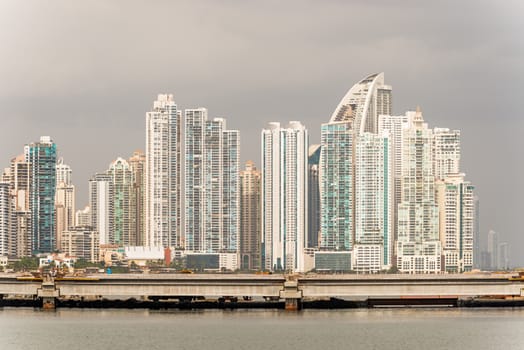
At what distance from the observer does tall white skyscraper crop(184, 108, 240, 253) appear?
173375 millimetres

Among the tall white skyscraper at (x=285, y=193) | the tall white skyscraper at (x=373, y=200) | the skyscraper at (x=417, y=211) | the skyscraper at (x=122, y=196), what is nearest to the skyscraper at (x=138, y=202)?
the skyscraper at (x=122, y=196)

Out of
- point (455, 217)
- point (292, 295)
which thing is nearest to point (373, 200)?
point (455, 217)

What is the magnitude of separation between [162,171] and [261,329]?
10789 cm

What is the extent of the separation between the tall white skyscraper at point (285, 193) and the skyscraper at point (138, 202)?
14905 mm

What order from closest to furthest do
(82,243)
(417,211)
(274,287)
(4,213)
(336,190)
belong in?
(274,287) → (417,211) → (4,213) → (336,190) → (82,243)

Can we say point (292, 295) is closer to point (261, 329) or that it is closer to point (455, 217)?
point (261, 329)

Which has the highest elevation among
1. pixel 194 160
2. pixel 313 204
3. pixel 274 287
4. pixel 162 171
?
pixel 194 160

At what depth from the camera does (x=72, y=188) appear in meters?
178

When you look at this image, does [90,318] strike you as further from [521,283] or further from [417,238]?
[417,238]

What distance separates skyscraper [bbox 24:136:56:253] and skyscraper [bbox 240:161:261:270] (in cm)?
2302

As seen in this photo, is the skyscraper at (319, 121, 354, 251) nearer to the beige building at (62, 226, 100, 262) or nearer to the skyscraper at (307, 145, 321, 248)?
the skyscraper at (307, 145, 321, 248)

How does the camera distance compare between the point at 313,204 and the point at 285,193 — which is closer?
the point at 285,193

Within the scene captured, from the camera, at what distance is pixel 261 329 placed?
217 ft

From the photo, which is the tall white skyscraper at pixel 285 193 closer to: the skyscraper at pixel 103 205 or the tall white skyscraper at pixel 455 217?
the tall white skyscraper at pixel 455 217
